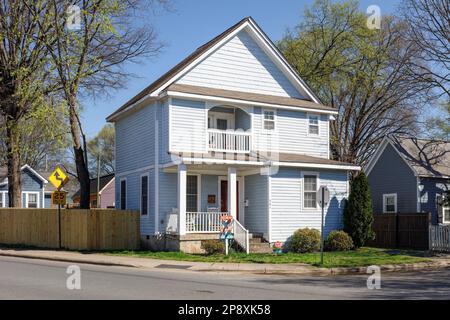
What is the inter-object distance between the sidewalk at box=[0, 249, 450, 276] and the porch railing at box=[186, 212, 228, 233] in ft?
10.1

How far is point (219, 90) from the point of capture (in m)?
26.8

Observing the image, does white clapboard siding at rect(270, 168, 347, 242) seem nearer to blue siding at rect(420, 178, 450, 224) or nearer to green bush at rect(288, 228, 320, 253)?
green bush at rect(288, 228, 320, 253)

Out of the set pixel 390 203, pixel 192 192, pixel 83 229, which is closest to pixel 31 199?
pixel 83 229

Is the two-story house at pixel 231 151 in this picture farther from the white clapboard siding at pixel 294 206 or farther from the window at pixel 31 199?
the window at pixel 31 199

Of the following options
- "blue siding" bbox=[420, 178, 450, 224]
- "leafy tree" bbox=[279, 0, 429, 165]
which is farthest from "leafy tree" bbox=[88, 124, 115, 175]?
"blue siding" bbox=[420, 178, 450, 224]

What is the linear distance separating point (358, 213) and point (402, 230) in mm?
4388

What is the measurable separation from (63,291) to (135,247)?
1361 centimetres

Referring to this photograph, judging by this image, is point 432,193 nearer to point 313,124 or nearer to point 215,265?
point 313,124

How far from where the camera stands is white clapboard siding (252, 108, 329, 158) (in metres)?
27.0

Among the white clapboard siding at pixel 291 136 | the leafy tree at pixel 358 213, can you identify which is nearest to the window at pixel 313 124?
the white clapboard siding at pixel 291 136

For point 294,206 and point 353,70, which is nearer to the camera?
point 294,206

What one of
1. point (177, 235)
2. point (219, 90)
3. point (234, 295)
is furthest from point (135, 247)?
point (234, 295)

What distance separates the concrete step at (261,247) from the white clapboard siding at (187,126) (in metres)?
4.60

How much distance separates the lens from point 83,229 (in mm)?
24922
